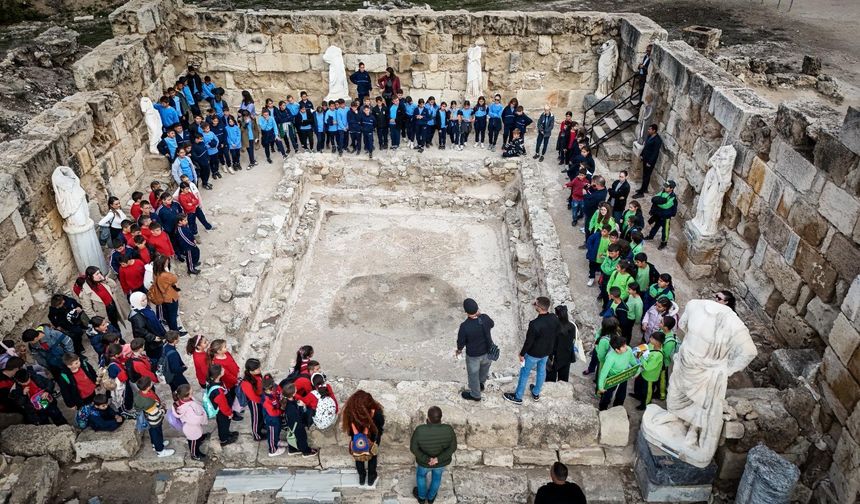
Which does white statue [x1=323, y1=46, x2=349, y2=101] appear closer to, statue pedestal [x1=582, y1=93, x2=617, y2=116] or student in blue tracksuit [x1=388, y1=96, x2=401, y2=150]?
student in blue tracksuit [x1=388, y1=96, x2=401, y2=150]

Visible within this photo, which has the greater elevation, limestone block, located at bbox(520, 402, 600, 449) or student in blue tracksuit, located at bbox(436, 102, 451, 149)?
student in blue tracksuit, located at bbox(436, 102, 451, 149)

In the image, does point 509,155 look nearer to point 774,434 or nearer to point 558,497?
point 774,434

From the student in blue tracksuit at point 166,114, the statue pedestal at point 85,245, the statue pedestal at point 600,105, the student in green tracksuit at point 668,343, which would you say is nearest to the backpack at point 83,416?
the statue pedestal at point 85,245

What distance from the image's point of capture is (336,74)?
48.6ft

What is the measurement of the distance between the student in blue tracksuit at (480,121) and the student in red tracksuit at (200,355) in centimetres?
918

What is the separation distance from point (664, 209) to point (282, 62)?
10.1 metres

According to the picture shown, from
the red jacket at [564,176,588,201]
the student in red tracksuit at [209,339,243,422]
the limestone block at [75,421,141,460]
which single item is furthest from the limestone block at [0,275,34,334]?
the red jacket at [564,176,588,201]

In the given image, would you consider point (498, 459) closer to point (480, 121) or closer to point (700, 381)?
point (700, 381)

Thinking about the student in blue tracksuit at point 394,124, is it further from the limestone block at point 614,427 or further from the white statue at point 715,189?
the limestone block at point 614,427

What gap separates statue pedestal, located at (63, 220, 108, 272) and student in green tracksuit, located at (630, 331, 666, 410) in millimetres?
8172

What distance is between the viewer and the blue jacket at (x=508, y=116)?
1370 cm

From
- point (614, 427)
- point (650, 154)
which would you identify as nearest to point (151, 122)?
point (650, 154)

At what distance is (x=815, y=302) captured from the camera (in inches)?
294

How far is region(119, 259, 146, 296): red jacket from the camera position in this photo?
8.15 meters
